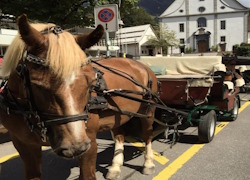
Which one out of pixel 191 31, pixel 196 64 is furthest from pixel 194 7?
pixel 196 64

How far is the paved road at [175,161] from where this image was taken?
4.46m

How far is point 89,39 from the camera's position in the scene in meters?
2.39

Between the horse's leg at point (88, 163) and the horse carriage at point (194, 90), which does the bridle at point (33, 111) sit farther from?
the horse carriage at point (194, 90)

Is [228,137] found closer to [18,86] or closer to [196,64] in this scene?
[196,64]

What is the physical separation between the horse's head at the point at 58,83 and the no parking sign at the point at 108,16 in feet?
16.5

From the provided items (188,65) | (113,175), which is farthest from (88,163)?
(188,65)

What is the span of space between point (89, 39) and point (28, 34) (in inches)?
19.6

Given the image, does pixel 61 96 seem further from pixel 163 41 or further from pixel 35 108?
pixel 163 41

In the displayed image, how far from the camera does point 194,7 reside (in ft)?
249

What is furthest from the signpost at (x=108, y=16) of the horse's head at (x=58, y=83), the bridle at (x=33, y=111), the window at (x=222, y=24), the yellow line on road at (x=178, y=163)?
the window at (x=222, y=24)

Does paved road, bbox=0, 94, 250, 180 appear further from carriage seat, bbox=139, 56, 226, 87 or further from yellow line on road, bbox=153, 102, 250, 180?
carriage seat, bbox=139, 56, 226, 87

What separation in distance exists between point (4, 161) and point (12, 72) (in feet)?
10.6

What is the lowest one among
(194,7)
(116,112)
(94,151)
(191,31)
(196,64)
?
(94,151)

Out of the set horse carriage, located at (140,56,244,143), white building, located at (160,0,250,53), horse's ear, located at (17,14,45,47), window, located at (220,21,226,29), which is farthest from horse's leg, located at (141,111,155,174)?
window, located at (220,21,226,29)
